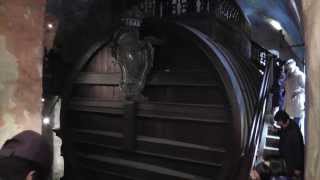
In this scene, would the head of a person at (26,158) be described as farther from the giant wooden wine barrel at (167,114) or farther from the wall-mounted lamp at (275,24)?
the wall-mounted lamp at (275,24)

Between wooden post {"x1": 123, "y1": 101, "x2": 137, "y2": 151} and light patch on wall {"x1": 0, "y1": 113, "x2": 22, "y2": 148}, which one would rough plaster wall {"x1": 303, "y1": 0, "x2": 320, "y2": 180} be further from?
wooden post {"x1": 123, "y1": 101, "x2": 137, "y2": 151}

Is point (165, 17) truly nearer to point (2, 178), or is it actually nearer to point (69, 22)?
point (69, 22)

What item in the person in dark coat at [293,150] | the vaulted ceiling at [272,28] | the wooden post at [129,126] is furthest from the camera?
the vaulted ceiling at [272,28]

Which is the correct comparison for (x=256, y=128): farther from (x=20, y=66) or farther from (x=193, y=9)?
(x=20, y=66)

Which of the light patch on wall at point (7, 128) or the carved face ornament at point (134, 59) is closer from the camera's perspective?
the light patch on wall at point (7, 128)

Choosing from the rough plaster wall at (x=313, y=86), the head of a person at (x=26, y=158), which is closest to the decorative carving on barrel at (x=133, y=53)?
the head of a person at (x=26, y=158)

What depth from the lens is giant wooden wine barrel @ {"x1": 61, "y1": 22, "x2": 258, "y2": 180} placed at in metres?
4.04

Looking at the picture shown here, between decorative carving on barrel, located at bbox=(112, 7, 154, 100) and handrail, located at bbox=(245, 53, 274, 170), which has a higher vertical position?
decorative carving on barrel, located at bbox=(112, 7, 154, 100)

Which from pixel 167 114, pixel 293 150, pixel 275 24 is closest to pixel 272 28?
pixel 275 24

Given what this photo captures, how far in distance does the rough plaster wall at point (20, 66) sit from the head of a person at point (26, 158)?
3.68 ft

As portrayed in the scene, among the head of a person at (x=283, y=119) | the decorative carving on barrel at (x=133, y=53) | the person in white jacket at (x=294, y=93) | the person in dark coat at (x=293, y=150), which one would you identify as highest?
the decorative carving on barrel at (x=133, y=53)

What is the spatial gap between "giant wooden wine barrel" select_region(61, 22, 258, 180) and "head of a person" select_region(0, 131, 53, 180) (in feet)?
8.91

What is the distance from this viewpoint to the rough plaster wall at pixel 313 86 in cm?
120

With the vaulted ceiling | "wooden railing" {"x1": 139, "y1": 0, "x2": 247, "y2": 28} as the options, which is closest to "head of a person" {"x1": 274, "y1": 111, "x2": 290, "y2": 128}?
"wooden railing" {"x1": 139, "y1": 0, "x2": 247, "y2": 28}
